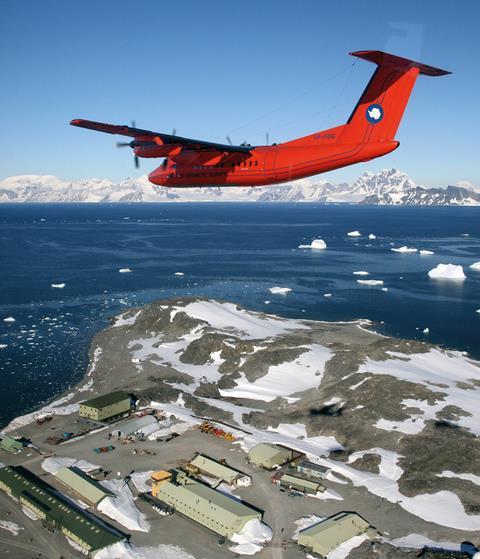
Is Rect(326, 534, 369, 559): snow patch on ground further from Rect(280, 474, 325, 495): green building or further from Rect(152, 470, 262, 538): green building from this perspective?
Rect(152, 470, 262, 538): green building

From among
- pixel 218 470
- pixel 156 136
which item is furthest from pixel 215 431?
pixel 156 136

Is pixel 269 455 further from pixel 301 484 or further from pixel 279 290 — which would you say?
pixel 279 290

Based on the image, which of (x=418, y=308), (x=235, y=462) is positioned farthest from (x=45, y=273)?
(x=235, y=462)

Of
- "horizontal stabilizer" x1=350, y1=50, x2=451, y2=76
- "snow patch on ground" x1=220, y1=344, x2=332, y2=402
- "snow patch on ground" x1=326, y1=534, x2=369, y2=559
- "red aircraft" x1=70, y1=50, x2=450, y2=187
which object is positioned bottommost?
"snow patch on ground" x1=326, y1=534, x2=369, y2=559

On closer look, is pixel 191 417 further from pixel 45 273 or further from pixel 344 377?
pixel 45 273

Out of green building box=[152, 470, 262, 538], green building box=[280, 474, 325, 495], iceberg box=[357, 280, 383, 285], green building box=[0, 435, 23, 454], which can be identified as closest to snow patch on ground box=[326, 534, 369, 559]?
green building box=[280, 474, 325, 495]

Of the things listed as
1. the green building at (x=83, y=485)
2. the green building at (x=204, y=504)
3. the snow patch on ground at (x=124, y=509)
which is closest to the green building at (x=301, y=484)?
the green building at (x=204, y=504)

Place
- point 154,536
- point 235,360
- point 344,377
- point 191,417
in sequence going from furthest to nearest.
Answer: point 235,360 → point 344,377 → point 191,417 → point 154,536
